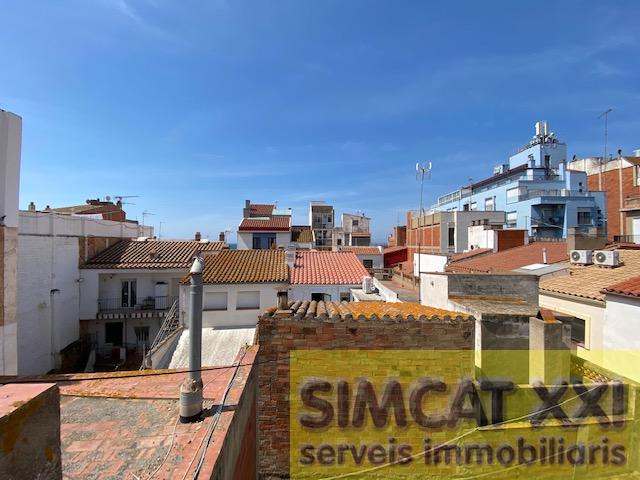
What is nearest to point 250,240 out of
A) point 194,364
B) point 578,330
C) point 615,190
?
point 578,330

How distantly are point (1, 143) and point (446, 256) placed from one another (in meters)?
24.3

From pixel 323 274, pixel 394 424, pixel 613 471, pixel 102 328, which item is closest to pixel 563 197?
pixel 323 274

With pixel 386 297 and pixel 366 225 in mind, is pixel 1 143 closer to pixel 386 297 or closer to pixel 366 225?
pixel 386 297

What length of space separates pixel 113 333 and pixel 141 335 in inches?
68.8

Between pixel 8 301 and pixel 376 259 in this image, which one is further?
pixel 376 259

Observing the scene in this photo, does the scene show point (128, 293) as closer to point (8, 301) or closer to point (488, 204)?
point (8, 301)

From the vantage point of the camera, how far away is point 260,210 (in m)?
45.7

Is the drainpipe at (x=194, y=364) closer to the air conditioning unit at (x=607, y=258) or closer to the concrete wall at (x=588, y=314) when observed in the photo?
the concrete wall at (x=588, y=314)

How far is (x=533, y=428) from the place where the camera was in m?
7.35

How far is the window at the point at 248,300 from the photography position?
14.8m

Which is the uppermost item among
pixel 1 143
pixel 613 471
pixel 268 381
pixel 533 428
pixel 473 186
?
pixel 473 186

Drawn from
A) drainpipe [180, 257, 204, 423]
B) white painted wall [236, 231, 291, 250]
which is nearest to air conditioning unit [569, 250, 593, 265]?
drainpipe [180, 257, 204, 423]

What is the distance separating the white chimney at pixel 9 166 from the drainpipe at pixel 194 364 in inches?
324

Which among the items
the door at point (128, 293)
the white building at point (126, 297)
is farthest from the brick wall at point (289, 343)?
the door at point (128, 293)
